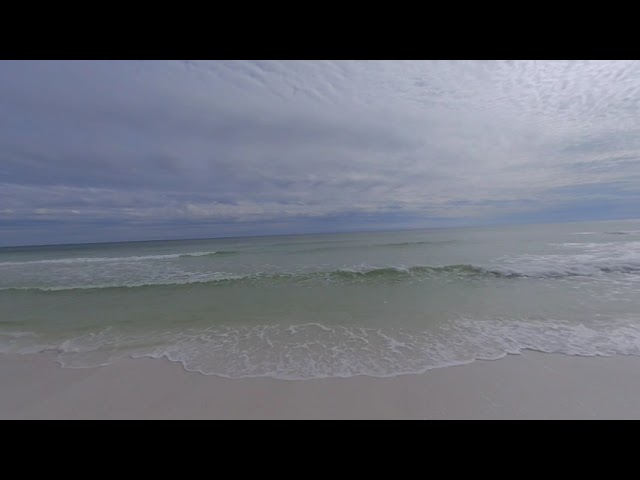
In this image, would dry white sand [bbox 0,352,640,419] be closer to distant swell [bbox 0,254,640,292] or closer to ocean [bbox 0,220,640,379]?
ocean [bbox 0,220,640,379]

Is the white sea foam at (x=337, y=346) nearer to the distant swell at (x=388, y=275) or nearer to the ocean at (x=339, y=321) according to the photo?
the ocean at (x=339, y=321)

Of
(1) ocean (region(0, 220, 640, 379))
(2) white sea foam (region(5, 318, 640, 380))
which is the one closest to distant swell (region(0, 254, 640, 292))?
(1) ocean (region(0, 220, 640, 379))

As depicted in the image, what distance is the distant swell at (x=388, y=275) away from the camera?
32.6 feet

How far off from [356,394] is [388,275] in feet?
28.9

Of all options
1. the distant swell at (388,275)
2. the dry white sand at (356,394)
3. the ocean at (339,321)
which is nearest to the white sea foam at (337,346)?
the ocean at (339,321)

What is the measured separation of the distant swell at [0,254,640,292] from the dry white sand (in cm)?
671

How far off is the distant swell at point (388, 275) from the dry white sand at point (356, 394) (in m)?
6.71

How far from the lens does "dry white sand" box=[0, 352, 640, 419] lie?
3.03m

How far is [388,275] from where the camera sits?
38.3 ft

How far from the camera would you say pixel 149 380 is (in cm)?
391

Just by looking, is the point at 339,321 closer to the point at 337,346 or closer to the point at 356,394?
the point at 337,346

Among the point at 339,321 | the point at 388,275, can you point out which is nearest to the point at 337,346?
the point at 339,321
